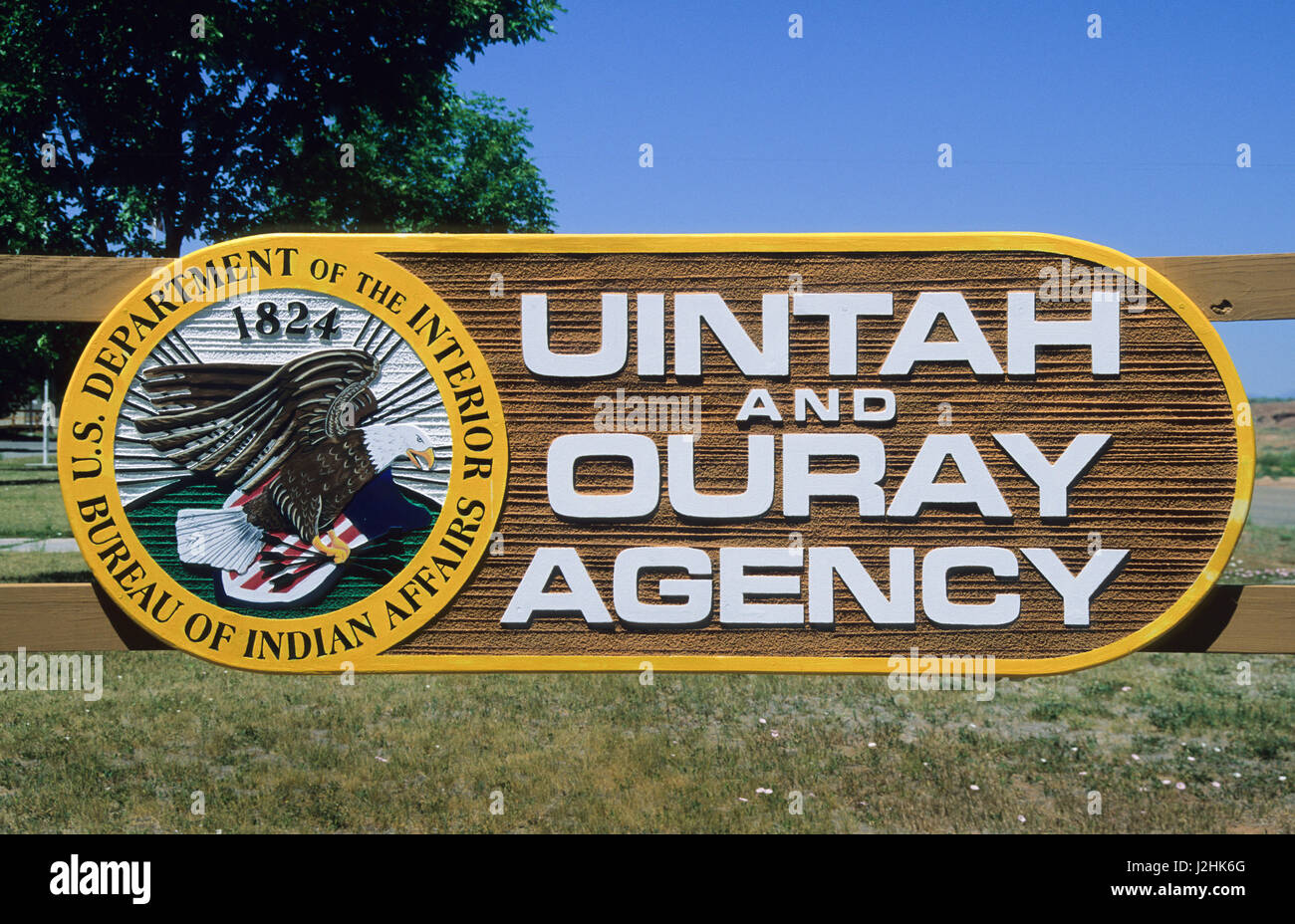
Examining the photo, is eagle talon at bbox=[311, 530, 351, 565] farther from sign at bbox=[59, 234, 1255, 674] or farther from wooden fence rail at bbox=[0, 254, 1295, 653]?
wooden fence rail at bbox=[0, 254, 1295, 653]

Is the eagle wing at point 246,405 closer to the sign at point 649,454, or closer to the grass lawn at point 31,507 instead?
the sign at point 649,454

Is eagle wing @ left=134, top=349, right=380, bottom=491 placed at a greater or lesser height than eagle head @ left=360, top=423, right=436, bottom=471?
greater

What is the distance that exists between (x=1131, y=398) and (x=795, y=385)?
1364mm

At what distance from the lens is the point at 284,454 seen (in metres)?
3.86

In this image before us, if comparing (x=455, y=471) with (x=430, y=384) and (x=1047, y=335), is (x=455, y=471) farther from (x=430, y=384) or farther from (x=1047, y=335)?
(x=1047, y=335)

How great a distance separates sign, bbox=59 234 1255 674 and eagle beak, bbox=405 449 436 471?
1 cm

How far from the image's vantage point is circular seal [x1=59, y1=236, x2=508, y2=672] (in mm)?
3777

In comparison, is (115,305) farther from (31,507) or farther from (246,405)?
(31,507)

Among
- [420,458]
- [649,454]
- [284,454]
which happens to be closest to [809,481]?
[649,454]

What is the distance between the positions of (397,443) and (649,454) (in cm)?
104

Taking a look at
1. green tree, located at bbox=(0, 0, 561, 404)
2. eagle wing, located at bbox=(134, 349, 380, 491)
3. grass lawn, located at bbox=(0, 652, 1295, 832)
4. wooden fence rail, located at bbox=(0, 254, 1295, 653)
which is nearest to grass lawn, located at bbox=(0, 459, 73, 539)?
green tree, located at bbox=(0, 0, 561, 404)

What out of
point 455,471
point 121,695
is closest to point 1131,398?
point 455,471

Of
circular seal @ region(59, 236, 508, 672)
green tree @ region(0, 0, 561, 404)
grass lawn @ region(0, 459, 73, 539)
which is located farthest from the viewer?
grass lawn @ region(0, 459, 73, 539)

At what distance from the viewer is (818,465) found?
384 cm
